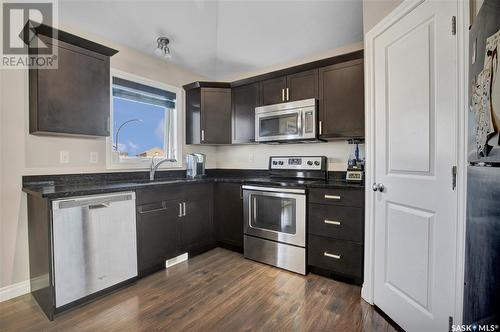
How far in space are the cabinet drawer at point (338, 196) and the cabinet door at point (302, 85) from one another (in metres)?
1.07

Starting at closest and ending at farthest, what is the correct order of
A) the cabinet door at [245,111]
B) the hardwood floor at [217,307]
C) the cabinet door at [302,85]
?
the hardwood floor at [217,307], the cabinet door at [302,85], the cabinet door at [245,111]

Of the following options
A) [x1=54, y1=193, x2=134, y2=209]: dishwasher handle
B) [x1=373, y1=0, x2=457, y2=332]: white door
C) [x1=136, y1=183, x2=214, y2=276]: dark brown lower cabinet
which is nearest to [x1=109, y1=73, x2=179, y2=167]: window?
[x1=136, y1=183, x2=214, y2=276]: dark brown lower cabinet

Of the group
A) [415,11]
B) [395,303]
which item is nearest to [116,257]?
[395,303]

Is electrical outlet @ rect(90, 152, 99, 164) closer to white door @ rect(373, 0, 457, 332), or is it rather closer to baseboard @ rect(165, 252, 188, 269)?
baseboard @ rect(165, 252, 188, 269)

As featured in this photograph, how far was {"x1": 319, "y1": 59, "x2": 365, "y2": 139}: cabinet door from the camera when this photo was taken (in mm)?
2285

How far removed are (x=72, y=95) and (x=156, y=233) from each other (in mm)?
1443

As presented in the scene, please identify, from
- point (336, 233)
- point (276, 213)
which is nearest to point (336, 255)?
point (336, 233)

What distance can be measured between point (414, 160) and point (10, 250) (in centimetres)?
310

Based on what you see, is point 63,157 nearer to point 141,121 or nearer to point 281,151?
point 141,121

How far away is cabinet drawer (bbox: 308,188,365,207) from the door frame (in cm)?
18

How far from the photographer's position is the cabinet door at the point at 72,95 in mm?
1882

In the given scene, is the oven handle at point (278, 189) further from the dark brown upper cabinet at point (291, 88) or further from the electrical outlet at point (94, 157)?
the electrical outlet at point (94, 157)

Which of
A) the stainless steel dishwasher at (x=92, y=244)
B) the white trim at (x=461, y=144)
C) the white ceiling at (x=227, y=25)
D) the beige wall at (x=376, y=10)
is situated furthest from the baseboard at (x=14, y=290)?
the beige wall at (x=376, y=10)

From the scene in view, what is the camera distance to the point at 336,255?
2.13 m
